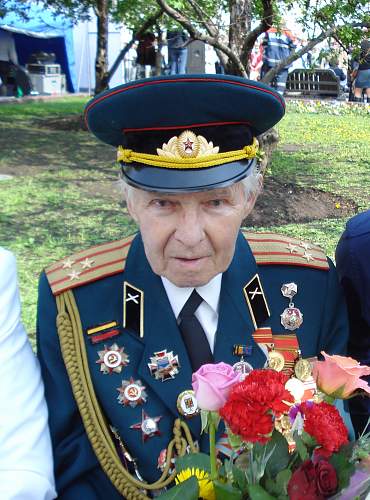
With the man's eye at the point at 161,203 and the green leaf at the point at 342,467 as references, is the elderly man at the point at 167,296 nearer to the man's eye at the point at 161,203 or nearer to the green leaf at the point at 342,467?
the man's eye at the point at 161,203

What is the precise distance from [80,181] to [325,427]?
697cm

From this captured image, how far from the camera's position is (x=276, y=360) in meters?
1.88

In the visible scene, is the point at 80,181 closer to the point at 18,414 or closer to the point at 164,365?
the point at 164,365

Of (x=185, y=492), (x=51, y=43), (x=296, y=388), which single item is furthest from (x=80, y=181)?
(x=51, y=43)

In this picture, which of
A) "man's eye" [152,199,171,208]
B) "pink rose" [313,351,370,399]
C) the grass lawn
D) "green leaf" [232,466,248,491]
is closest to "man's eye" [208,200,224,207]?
"man's eye" [152,199,171,208]

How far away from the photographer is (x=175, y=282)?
1.75 metres

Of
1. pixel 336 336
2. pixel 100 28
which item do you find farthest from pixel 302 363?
pixel 100 28

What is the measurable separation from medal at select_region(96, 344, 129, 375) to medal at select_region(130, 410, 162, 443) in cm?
16

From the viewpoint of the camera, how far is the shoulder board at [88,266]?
190 cm

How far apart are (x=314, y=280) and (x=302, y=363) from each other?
27 centimetres

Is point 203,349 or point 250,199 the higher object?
point 250,199

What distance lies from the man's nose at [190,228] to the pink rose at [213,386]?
57cm

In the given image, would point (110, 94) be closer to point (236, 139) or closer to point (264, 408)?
point (236, 139)

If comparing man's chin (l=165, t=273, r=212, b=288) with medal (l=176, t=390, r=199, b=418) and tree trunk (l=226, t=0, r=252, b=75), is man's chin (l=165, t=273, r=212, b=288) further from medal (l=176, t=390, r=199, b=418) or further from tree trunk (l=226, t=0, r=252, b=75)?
tree trunk (l=226, t=0, r=252, b=75)
